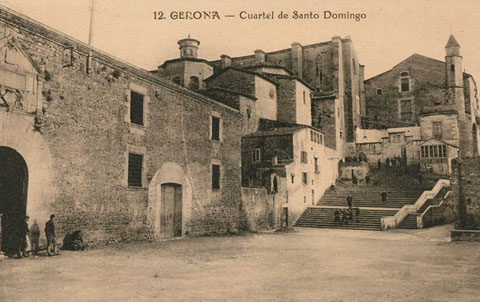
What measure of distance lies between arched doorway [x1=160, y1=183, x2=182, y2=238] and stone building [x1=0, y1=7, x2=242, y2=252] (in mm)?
39

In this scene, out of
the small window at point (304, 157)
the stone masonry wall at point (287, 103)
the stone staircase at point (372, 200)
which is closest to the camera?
the stone staircase at point (372, 200)

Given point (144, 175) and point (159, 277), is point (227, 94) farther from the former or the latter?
point (159, 277)

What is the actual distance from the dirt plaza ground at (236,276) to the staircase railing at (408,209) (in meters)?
11.3

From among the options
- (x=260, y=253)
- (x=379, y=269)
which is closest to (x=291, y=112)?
(x=260, y=253)

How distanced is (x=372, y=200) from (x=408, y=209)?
4198mm

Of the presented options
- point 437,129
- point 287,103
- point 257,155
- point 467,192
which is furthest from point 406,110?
point 467,192

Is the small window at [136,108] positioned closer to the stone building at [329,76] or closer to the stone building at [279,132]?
the stone building at [279,132]

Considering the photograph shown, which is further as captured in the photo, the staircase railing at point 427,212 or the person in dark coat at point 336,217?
the person in dark coat at point 336,217

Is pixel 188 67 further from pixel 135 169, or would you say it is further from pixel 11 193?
pixel 11 193

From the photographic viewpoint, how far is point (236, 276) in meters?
7.85

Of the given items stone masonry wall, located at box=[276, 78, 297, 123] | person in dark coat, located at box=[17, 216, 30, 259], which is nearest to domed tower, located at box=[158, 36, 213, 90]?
stone masonry wall, located at box=[276, 78, 297, 123]

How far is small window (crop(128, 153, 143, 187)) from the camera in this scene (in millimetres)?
13242

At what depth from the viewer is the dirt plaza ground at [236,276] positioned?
242 inches

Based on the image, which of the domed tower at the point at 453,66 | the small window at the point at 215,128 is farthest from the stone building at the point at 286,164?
the domed tower at the point at 453,66
